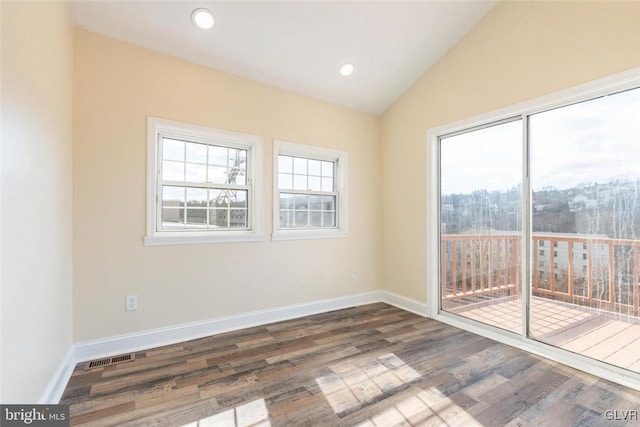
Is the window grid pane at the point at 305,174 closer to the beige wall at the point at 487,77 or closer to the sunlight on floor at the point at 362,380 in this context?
the beige wall at the point at 487,77

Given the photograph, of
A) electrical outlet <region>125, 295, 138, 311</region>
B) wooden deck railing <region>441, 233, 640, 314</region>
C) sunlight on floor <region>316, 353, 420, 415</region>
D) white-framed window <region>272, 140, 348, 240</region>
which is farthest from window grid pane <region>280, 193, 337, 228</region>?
sunlight on floor <region>316, 353, 420, 415</region>

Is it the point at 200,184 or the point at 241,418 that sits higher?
the point at 200,184

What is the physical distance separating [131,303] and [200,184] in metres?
→ 1.22

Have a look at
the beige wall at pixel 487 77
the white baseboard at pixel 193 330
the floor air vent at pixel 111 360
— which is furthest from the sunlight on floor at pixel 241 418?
the beige wall at pixel 487 77

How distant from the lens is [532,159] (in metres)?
2.64

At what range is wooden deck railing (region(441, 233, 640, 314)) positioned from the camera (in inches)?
86.0

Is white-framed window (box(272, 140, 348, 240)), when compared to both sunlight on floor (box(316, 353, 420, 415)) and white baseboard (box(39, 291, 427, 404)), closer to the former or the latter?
white baseboard (box(39, 291, 427, 404))

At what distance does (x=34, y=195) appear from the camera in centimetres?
158

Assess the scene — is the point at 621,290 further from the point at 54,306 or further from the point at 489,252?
the point at 54,306

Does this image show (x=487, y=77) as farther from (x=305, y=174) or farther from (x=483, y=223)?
(x=305, y=174)

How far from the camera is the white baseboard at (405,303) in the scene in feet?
11.6

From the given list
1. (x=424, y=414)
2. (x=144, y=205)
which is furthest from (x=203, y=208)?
(x=424, y=414)

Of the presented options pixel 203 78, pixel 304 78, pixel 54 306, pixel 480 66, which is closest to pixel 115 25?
pixel 203 78

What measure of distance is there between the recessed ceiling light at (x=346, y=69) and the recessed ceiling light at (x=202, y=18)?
136 cm
